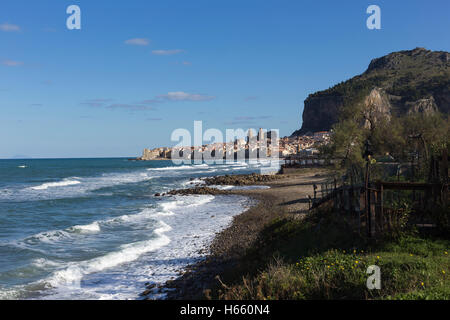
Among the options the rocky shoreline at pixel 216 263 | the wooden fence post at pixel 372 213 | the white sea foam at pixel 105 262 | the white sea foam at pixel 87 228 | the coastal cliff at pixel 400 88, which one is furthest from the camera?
the coastal cliff at pixel 400 88

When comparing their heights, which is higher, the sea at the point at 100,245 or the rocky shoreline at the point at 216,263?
the rocky shoreline at the point at 216,263

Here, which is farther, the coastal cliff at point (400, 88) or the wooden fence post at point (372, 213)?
the coastal cliff at point (400, 88)

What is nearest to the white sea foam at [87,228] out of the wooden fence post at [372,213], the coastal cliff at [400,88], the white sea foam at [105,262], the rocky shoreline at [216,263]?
the white sea foam at [105,262]

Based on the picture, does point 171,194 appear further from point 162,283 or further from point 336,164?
point 162,283

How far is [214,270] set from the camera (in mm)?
12906

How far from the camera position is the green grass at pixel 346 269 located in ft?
24.1

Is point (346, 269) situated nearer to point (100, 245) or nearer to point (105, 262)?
point (105, 262)

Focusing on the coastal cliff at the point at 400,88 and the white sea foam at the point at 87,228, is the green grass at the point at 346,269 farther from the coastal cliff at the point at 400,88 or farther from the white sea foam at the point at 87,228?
the coastal cliff at the point at 400,88

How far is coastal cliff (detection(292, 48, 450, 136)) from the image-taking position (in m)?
84.9

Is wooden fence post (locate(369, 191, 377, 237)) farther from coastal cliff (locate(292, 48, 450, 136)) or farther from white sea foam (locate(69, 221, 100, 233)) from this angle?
coastal cliff (locate(292, 48, 450, 136))

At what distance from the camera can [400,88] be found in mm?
106000

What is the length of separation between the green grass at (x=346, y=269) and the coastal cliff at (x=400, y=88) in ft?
156

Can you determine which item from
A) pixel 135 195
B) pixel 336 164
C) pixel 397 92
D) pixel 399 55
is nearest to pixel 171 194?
pixel 135 195
